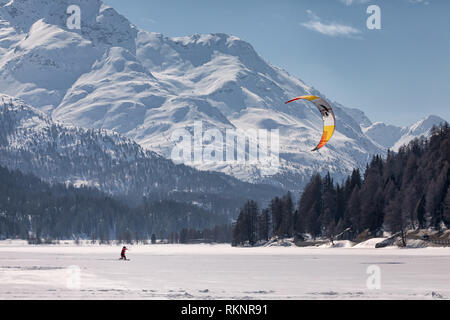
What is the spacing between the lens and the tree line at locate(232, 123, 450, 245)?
478 feet

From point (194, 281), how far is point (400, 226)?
91197 mm

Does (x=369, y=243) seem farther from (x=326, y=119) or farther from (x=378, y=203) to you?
(x=326, y=119)

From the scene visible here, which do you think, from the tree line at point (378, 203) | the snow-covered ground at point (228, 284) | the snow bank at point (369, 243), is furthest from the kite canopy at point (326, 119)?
the snow bank at point (369, 243)

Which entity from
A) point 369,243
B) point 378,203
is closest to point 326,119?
point 369,243

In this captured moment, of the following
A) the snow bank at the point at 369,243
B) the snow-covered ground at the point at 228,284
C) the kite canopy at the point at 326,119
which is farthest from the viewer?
the snow bank at the point at 369,243

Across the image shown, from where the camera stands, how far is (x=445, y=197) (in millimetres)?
144000

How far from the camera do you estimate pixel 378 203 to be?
161625 mm

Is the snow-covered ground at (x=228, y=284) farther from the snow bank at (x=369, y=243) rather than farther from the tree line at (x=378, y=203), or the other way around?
the tree line at (x=378, y=203)

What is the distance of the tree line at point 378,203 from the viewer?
146 meters

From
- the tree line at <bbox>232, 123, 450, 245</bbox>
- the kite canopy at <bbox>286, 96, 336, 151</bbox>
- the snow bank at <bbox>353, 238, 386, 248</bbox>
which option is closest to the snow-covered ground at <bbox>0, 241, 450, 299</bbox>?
the kite canopy at <bbox>286, 96, 336, 151</bbox>
